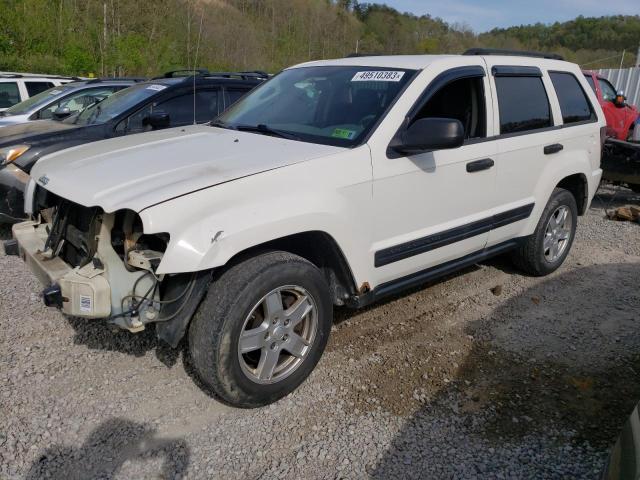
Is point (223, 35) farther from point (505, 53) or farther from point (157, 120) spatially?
point (505, 53)

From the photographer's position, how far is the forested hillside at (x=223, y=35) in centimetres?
2020

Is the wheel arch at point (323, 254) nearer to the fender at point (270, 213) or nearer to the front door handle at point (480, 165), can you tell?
the fender at point (270, 213)

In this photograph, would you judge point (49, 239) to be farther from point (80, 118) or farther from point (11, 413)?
point (80, 118)

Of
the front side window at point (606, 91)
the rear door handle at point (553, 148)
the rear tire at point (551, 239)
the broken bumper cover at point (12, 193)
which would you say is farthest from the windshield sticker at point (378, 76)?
the front side window at point (606, 91)

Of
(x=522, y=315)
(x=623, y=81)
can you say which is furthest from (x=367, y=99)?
(x=623, y=81)

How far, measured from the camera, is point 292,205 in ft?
9.04

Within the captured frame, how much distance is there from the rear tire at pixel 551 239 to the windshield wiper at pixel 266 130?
234 cm

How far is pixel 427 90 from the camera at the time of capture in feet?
11.2

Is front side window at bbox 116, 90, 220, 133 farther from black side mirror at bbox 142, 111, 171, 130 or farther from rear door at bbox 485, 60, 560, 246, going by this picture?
rear door at bbox 485, 60, 560, 246

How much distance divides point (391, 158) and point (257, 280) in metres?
1.11

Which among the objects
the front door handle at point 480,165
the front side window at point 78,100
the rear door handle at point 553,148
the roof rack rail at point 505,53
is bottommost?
the front door handle at point 480,165

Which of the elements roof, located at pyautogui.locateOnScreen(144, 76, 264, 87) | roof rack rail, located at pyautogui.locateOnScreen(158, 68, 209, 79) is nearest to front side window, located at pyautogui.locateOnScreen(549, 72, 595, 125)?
roof, located at pyautogui.locateOnScreen(144, 76, 264, 87)

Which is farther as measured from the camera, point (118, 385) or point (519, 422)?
point (118, 385)

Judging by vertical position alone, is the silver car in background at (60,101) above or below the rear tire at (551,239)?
above
